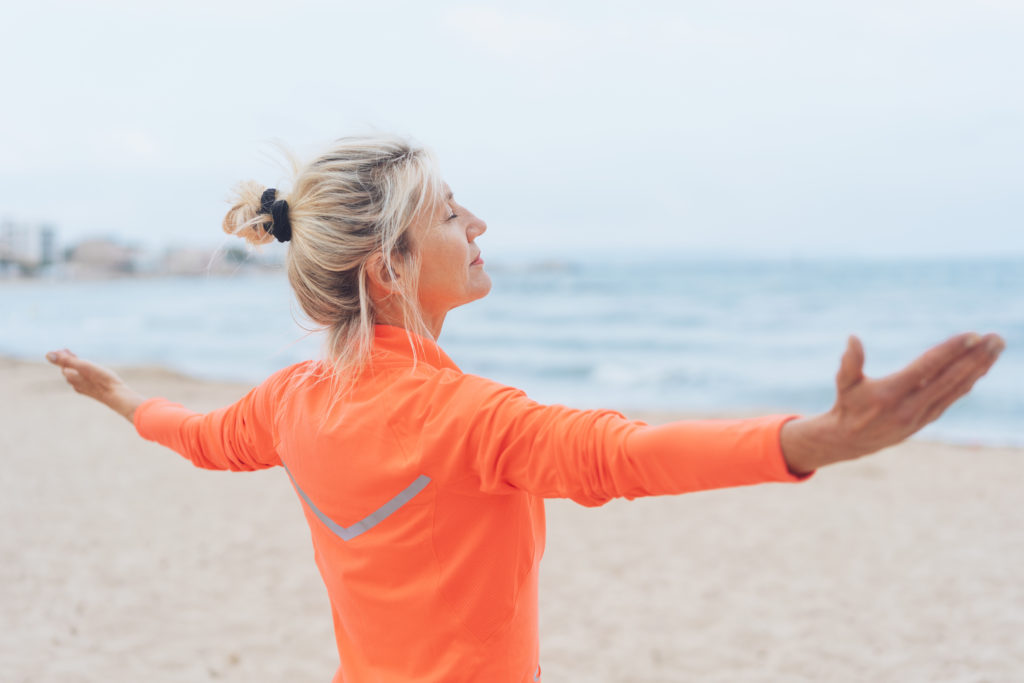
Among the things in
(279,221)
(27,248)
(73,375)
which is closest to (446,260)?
(279,221)

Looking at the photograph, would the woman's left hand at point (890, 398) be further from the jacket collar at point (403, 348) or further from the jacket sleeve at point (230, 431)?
the jacket sleeve at point (230, 431)

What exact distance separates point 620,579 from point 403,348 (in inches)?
158

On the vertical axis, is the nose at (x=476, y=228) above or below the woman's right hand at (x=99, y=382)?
above

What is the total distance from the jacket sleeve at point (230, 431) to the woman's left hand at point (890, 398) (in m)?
1.02

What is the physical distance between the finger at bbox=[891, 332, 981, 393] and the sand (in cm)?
327

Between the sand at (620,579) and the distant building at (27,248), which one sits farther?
the distant building at (27,248)

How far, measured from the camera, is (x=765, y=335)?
20875 mm

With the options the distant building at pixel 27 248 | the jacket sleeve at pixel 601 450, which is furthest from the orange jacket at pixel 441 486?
the distant building at pixel 27 248

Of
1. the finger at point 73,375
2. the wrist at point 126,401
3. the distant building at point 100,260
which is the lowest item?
the distant building at point 100,260

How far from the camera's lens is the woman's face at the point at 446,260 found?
1.43m

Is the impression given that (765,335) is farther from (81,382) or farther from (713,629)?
(81,382)

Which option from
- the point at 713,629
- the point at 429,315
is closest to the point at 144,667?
the point at 713,629

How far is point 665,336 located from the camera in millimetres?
21328

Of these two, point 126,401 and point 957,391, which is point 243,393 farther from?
point 957,391
